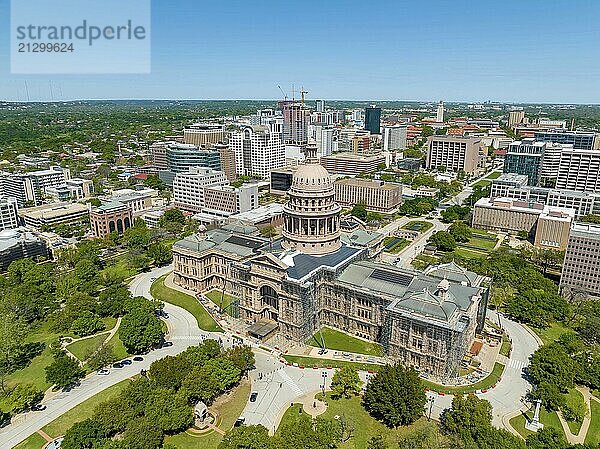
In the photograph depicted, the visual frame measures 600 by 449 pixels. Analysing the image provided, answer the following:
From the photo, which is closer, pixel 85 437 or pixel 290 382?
pixel 85 437

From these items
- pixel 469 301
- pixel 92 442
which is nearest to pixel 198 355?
pixel 92 442

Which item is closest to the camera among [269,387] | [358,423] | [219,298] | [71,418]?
[71,418]

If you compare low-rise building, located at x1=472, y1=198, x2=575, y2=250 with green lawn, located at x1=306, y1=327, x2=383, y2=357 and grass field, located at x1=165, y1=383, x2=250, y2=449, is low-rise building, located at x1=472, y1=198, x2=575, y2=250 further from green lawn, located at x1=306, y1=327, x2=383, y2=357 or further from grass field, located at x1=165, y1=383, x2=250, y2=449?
grass field, located at x1=165, y1=383, x2=250, y2=449

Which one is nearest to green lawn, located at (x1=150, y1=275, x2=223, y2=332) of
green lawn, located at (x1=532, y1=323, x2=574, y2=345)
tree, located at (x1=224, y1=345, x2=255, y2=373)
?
tree, located at (x1=224, y1=345, x2=255, y2=373)

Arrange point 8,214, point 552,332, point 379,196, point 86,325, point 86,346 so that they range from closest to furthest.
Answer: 1. point 86,346
2. point 86,325
3. point 552,332
4. point 8,214
5. point 379,196

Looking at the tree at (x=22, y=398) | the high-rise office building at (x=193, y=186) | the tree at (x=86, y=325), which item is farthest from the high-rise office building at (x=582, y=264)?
the high-rise office building at (x=193, y=186)

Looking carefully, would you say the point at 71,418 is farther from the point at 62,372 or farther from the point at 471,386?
the point at 471,386

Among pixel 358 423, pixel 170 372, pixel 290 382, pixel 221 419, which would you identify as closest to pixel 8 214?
pixel 170 372

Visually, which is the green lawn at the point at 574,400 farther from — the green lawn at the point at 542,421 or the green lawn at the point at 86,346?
the green lawn at the point at 86,346
